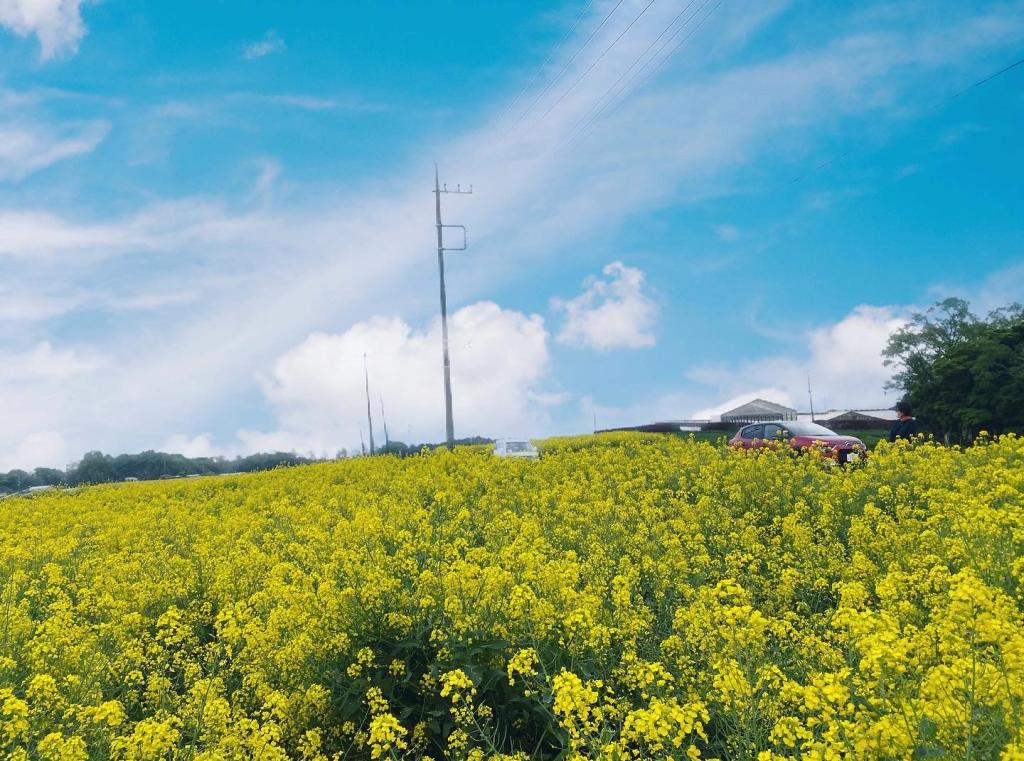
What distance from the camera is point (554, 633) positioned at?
19.6 feet

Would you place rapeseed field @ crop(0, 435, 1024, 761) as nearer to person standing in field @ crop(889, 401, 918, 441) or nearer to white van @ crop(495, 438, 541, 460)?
person standing in field @ crop(889, 401, 918, 441)

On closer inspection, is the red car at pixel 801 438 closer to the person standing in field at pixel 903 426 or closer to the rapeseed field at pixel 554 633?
the person standing in field at pixel 903 426

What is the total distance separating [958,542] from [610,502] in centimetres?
530

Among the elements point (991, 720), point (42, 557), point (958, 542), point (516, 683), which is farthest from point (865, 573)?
point (42, 557)

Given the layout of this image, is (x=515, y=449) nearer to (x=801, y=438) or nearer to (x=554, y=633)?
(x=801, y=438)

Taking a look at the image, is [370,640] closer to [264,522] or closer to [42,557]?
[264,522]

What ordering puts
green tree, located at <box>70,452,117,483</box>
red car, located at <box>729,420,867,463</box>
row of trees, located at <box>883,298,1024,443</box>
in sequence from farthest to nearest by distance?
green tree, located at <box>70,452,117,483</box> → row of trees, located at <box>883,298,1024,443</box> → red car, located at <box>729,420,867,463</box>

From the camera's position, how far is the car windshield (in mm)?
22469

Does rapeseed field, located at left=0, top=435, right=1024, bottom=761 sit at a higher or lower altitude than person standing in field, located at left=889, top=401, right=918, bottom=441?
lower

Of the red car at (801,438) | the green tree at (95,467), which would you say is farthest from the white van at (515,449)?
the green tree at (95,467)

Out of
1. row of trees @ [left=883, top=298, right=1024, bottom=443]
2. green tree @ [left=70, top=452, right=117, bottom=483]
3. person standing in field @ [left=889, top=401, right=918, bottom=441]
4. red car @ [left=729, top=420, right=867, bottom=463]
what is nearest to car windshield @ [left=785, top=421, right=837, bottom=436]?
red car @ [left=729, top=420, right=867, bottom=463]

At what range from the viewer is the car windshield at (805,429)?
22.5m

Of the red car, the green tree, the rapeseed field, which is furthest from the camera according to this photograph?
the green tree

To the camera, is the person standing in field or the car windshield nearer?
the person standing in field
